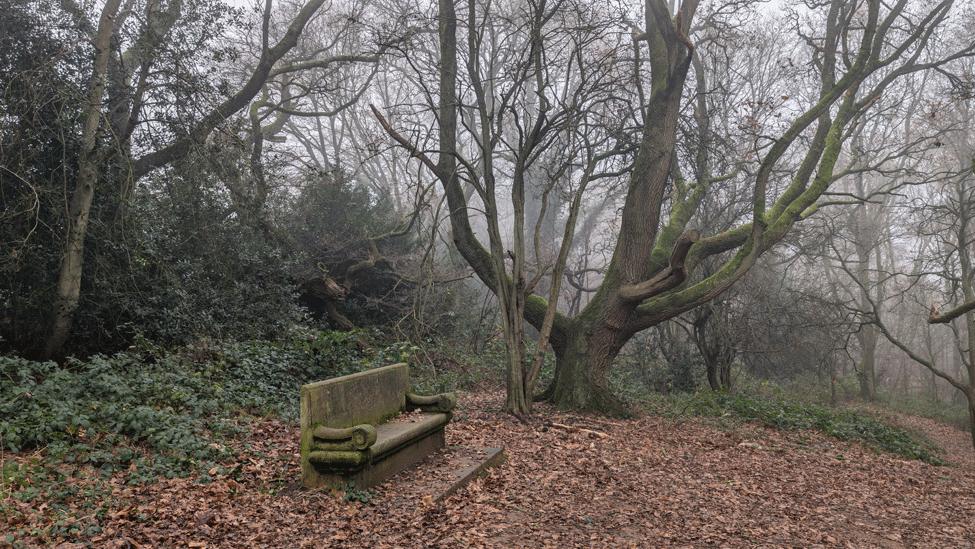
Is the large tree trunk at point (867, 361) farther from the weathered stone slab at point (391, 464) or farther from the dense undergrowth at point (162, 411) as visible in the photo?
the weathered stone slab at point (391, 464)

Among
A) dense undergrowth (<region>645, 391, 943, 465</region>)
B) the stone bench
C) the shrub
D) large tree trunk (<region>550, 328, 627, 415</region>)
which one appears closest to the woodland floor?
the stone bench

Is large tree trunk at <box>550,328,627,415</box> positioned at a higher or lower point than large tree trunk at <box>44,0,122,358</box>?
lower

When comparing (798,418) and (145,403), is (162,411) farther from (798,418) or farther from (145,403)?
(798,418)

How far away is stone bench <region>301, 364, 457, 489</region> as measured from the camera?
4980 millimetres

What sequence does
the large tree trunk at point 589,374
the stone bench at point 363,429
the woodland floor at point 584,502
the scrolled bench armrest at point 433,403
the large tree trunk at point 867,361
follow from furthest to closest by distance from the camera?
Answer: the large tree trunk at point 867,361 → the large tree trunk at point 589,374 → the scrolled bench armrest at point 433,403 → the stone bench at point 363,429 → the woodland floor at point 584,502

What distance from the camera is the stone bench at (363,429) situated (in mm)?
4980

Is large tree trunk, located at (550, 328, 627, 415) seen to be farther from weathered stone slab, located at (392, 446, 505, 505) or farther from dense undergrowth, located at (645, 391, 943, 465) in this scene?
weathered stone slab, located at (392, 446, 505, 505)

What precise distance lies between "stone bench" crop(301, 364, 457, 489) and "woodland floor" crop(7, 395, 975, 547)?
0.65 ft

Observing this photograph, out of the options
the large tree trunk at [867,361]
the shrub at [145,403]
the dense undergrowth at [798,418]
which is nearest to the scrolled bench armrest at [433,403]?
the shrub at [145,403]

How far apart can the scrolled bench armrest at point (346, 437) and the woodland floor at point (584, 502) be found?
0.39 metres

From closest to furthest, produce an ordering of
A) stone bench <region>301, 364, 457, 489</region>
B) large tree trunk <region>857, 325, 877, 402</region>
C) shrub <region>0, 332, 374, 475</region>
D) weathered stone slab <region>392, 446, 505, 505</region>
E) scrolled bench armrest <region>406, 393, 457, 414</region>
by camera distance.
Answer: stone bench <region>301, 364, 457, 489</region>, weathered stone slab <region>392, 446, 505, 505</region>, shrub <region>0, 332, 374, 475</region>, scrolled bench armrest <region>406, 393, 457, 414</region>, large tree trunk <region>857, 325, 877, 402</region>

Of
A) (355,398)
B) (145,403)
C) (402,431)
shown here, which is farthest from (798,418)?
(145,403)

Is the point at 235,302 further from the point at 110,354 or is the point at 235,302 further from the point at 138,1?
the point at 138,1

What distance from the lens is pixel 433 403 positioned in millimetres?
6891
